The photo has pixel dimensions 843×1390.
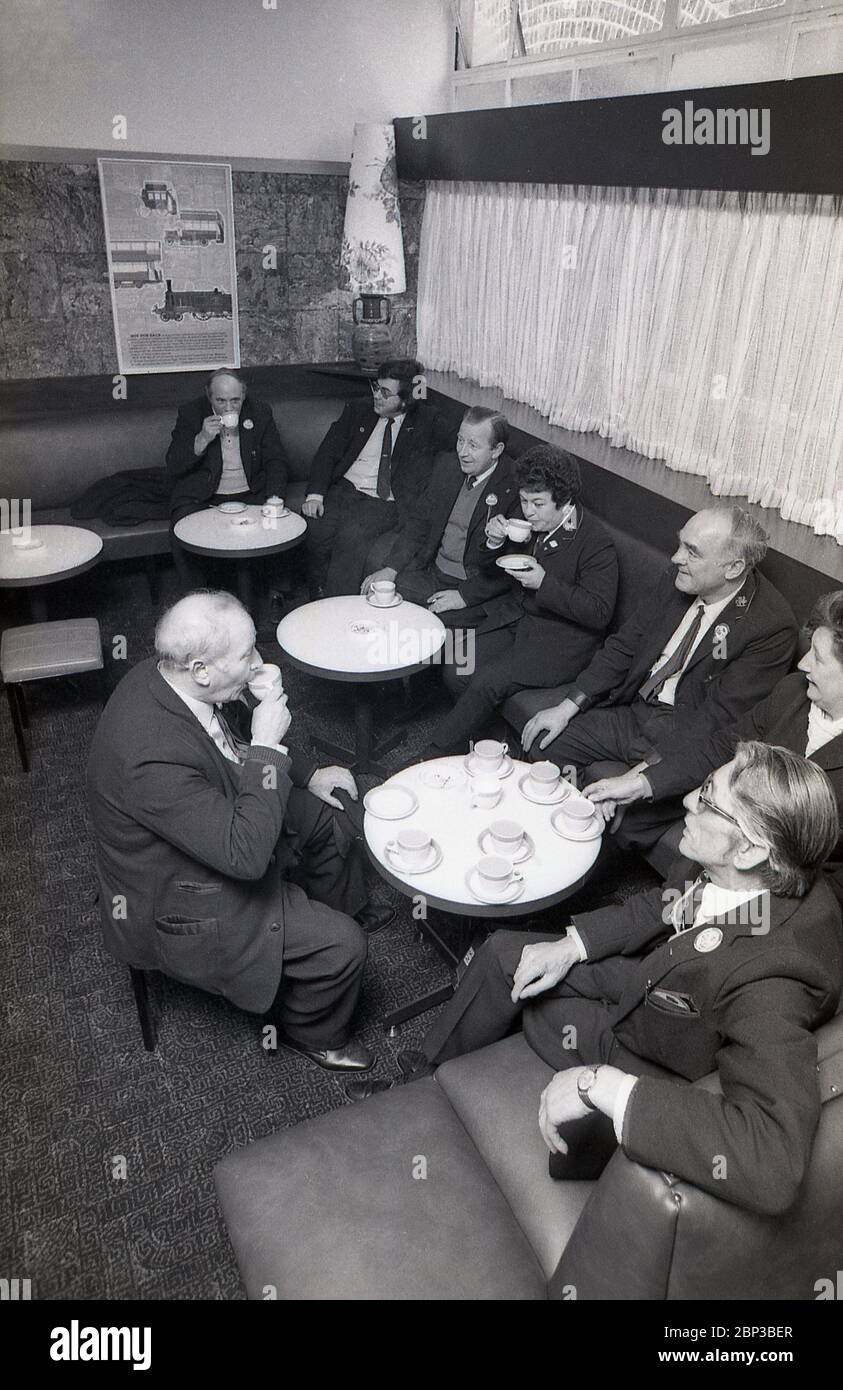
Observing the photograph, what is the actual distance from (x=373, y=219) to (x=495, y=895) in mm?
4767

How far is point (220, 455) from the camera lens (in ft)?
17.1

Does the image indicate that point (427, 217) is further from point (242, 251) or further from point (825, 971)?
point (825, 971)

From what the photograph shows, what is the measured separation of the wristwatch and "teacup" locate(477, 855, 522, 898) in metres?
0.60

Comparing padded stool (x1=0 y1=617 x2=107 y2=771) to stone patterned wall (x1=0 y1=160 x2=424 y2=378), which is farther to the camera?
stone patterned wall (x1=0 y1=160 x2=424 y2=378)

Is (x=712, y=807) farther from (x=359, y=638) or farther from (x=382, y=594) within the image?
(x=382, y=594)

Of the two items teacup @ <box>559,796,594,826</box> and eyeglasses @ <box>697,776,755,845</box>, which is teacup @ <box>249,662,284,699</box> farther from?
eyeglasses @ <box>697,776,755,845</box>

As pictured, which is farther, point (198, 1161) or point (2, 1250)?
point (198, 1161)

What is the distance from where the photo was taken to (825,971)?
1578 millimetres

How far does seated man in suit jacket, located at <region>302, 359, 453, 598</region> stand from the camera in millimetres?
→ 4906

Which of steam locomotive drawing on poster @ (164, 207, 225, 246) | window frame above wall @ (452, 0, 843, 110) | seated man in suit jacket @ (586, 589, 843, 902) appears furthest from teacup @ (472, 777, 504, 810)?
steam locomotive drawing on poster @ (164, 207, 225, 246)

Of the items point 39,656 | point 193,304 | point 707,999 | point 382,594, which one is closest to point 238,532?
point 382,594
